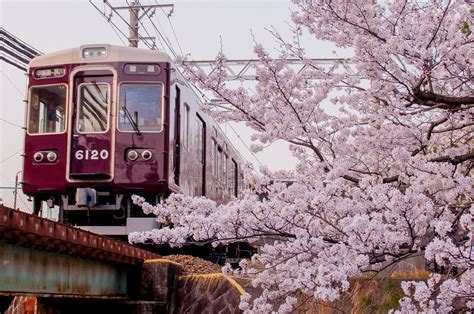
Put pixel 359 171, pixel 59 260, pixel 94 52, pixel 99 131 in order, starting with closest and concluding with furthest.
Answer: pixel 359 171
pixel 59 260
pixel 99 131
pixel 94 52

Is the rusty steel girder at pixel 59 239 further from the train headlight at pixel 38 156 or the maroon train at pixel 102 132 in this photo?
the train headlight at pixel 38 156

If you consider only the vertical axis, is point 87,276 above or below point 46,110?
below

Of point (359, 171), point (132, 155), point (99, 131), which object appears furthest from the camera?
point (99, 131)

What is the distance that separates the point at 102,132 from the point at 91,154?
1.16 ft

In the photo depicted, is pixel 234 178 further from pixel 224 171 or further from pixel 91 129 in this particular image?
pixel 91 129

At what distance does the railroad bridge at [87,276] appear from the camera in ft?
18.5

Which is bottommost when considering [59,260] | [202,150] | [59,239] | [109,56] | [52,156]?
[59,260]

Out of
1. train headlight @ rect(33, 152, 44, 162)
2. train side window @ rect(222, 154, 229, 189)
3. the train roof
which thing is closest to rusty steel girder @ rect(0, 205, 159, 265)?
train headlight @ rect(33, 152, 44, 162)

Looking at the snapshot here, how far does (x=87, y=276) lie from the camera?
716 cm

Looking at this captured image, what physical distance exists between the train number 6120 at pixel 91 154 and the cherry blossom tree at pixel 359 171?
14.8ft

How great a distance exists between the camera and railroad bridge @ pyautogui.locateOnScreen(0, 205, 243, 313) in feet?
18.5

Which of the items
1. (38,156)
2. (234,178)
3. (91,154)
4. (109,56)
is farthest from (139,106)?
(234,178)

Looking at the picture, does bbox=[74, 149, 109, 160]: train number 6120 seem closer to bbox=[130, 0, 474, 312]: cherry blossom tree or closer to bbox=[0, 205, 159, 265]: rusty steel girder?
bbox=[0, 205, 159, 265]: rusty steel girder

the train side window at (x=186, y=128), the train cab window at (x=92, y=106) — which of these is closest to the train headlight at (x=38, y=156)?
the train cab window at (x=92, y=106)
